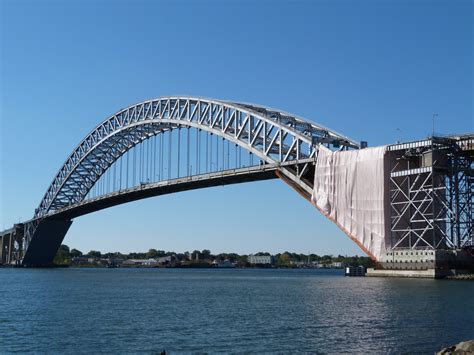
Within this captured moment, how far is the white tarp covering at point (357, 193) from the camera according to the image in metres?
59.4

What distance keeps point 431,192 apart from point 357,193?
24.4 feet

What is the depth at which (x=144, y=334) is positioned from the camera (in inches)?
982

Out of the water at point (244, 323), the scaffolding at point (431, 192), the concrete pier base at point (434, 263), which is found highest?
the scaffolding at point (431, 192)

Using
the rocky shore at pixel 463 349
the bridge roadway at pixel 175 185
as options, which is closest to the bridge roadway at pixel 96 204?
the bridge roadway at pixel 175 185

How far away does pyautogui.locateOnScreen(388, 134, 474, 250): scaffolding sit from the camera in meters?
56.4

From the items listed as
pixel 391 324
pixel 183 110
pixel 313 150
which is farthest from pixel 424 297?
pixel 183 110

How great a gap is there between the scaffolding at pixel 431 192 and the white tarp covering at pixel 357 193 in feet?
3.11

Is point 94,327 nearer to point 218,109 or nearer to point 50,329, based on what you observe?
point 50,329

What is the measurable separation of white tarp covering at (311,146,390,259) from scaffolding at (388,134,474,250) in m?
0.95

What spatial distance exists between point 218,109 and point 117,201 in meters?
28.1

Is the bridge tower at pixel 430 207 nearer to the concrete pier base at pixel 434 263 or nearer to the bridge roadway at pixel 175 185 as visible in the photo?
the concrete pier base at pixel 434 263

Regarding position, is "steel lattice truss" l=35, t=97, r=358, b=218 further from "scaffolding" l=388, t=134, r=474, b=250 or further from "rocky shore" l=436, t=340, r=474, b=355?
"rocky shore" l=436, t=340, r=474, b=355

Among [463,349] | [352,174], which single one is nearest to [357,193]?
[352,174]

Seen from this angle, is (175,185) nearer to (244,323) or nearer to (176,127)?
(176,127)
